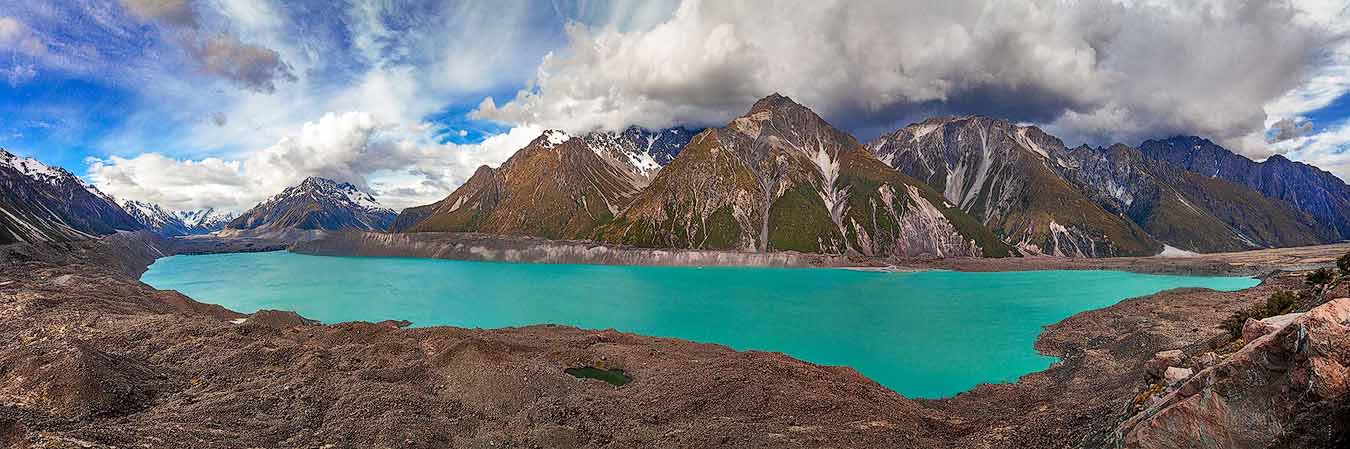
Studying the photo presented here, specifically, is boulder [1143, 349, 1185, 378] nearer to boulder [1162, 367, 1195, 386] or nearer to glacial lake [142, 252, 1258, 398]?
boulder [1162, 367, 1195, 386]

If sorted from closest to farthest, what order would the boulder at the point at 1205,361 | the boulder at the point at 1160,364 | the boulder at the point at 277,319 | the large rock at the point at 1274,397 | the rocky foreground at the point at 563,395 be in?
the large rock at the point at 1274,397 < the rocky foreground at the point at 563,395 < the boulder at the point at 1205,361 < the boulder at the point at 1160,364 < the boulder at the point at 277,319

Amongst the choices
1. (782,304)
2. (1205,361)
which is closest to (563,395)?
(1205,361)

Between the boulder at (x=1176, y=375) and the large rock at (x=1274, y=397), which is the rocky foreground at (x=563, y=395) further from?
the boulder at (x=1176, y=375)

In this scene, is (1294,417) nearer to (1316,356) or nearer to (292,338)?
(1316,356)

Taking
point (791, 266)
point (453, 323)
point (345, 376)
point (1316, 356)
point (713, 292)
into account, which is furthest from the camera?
point (791, 266)

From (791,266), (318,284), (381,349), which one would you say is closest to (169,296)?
(381,349)

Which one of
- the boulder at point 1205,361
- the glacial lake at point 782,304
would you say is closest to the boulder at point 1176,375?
the boulder at point 1205,361
